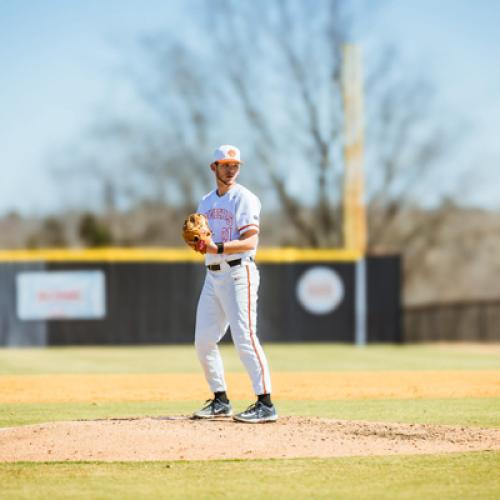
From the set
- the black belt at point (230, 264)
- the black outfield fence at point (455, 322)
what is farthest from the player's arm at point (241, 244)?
the black outfield fence at point (455, 322)

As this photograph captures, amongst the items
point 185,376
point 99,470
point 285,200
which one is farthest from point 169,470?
point 285,200

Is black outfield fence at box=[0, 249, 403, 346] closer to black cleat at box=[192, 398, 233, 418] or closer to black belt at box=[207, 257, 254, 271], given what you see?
black cleat at box=[192, 398, 233, 418]

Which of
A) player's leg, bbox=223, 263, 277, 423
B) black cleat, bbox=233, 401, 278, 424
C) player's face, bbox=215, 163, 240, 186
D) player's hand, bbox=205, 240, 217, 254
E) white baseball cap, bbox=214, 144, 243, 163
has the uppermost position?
white baseball cap, bbox=214, 144, 243, 163

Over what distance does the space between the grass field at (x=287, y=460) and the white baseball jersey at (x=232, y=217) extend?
5.35 feet

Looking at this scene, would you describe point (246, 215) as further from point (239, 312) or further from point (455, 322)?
point (455, 322)

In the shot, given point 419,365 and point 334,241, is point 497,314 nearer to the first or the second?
point 334,241

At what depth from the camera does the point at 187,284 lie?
1906 cm

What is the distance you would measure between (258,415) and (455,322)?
19.0 metres

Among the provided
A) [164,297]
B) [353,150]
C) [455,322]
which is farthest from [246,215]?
[455,322]

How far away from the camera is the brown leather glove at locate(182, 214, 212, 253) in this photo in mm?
6297

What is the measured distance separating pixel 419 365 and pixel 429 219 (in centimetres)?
1899

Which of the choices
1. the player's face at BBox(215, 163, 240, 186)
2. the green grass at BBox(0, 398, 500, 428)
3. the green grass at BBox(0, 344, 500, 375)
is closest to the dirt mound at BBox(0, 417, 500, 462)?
the green grass at BBox(0, 398, 500, 428)

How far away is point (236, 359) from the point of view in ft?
51.6

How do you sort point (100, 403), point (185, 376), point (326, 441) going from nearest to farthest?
point (326, 441) → point (100, 403) → point (185, 376)
